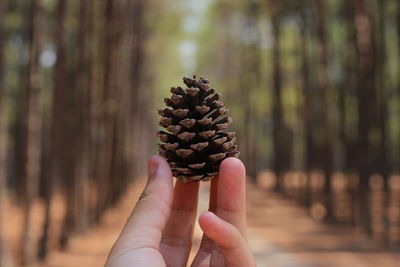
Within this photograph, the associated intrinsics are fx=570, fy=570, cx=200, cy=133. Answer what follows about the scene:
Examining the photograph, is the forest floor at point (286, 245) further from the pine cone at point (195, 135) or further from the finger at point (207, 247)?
the pine cone at point (195, 135)

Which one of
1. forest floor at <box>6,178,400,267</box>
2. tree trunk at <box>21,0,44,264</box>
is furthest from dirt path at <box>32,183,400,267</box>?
tree trunk at <box>21,0,44,264</box>

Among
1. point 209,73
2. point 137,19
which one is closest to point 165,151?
point 137,19

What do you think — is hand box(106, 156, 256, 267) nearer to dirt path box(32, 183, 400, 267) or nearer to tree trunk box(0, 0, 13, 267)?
tree trunk box(0, 0, 13, 267)

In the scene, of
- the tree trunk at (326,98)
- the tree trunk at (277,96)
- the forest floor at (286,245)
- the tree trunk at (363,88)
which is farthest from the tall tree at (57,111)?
the tree trunk at (277,96)

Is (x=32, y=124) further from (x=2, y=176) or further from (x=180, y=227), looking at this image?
(x=180, y=227)

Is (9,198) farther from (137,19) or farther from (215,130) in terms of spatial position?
(215,130)

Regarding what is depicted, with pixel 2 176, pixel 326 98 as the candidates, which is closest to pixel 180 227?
pixel 2 176
